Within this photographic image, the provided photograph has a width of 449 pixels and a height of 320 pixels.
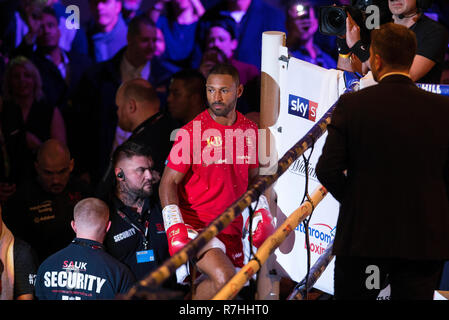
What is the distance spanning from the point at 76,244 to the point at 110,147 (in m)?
2.31

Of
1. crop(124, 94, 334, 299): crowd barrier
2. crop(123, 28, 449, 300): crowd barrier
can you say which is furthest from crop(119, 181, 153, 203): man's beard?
crop(124, 94, 334, 299): crowd barrier

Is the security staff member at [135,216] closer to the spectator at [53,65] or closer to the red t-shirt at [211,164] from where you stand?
the red t-shirt at [211,164]

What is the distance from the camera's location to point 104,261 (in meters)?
4.11

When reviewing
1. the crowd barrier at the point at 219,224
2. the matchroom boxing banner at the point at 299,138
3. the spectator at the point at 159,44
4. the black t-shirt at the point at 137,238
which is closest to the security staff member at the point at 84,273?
the black t-shirt at the point at 137,238

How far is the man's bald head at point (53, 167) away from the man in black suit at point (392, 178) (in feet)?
10.2

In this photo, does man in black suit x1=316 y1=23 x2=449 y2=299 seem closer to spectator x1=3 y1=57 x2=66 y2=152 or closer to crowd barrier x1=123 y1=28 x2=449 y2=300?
crowd barrier x1=123 y1=28 x2=449 y2=300

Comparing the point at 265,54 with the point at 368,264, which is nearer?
the point at 368,264

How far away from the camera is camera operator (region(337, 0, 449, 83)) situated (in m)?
3.83

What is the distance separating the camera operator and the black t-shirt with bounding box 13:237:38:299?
241 centimetres

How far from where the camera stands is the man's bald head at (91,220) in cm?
422

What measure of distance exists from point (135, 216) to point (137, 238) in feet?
0.54

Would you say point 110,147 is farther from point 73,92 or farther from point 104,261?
point 104,261
